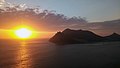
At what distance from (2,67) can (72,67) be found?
→ 25.6m

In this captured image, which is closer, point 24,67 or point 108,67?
point 108,67

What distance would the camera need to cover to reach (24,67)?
62.8m

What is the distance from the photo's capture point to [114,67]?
187ft

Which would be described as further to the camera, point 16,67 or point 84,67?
point 16,67

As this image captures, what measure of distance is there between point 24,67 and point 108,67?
29846 mm

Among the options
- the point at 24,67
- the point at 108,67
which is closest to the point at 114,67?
the point at 108,67

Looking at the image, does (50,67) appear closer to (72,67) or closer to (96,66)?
(72,67)

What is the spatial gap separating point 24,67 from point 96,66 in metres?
26.0

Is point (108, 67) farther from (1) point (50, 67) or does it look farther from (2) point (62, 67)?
(1) point (50, 67)

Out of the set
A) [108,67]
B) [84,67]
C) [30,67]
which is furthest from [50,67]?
[108,67]

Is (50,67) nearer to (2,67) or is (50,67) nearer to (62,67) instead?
(62,67)

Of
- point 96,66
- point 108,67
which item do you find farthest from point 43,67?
point 108,67

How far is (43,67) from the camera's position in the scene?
6097 cm

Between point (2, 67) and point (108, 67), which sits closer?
point (108, 67)
